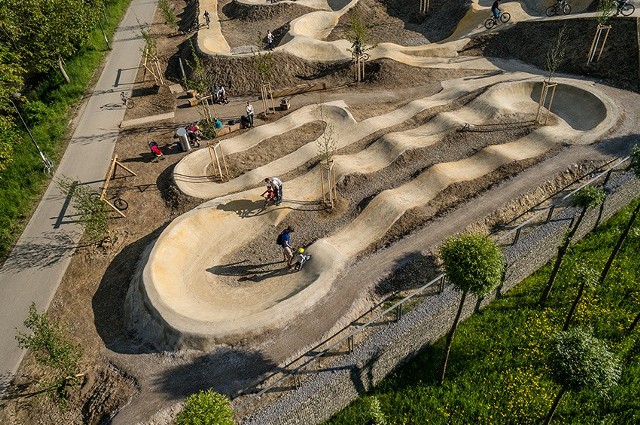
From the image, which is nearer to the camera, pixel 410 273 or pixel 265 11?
pixel 410 273

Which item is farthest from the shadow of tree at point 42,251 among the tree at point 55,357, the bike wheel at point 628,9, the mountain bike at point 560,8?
the mountain bike at point 560,8

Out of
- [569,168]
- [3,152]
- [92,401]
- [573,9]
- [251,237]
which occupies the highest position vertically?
[573,9]

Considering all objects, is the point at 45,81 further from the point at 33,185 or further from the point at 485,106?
the point at 485,106

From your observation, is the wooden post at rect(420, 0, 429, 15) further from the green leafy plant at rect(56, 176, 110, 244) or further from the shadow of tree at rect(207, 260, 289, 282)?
the green leafy plant at rect(56, 176, 110, 244)

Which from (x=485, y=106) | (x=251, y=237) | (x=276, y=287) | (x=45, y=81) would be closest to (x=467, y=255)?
(x=276, y=287)

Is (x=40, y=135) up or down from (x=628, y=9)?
down

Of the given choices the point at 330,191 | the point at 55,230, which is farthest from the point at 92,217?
the point at 330,191

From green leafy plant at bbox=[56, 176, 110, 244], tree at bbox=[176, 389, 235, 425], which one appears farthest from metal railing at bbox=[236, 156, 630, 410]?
green leafy plant at bbox=[56, 176, 110, 244]

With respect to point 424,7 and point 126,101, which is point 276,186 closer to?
point 126,101
